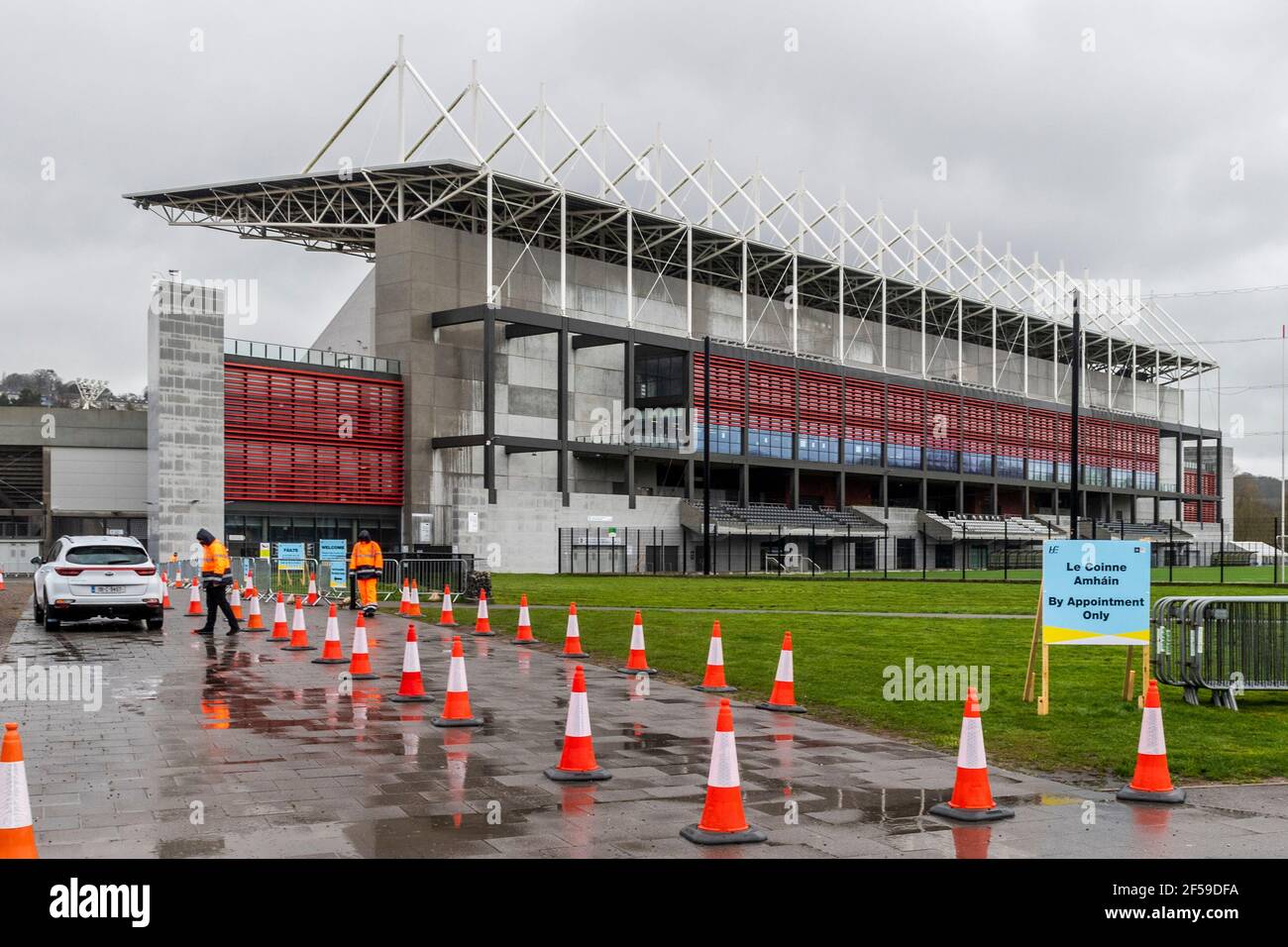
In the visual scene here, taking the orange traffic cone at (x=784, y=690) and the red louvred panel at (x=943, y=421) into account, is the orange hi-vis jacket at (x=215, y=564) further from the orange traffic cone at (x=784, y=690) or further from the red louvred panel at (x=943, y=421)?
the red louvred panel at (x=943, y=421)

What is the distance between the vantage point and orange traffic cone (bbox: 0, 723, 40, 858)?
5.92 metres

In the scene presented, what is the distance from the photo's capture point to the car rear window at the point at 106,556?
71.4 feet

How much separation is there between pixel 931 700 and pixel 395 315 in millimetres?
49395

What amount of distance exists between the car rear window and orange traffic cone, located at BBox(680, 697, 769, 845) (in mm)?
17054

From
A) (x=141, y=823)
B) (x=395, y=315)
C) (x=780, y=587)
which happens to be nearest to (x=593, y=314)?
(x=395, y=315)

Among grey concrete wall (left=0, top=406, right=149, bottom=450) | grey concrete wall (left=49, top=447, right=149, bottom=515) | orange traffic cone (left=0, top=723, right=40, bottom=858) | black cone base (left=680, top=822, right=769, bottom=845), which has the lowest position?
black cone base (left=680, top=822, right=769, bottom=845)

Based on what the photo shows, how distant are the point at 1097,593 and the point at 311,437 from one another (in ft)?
157

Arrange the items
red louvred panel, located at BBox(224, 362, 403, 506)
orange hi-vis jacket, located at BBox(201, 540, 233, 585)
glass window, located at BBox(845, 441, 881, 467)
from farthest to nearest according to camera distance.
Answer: glass window, located at BBox(845, 441, 881, 467), red louvred panel, located at BBox(224, 362, 403, 506), orange hi-vis jacket, located at BBox(201, 540, 233, 585)

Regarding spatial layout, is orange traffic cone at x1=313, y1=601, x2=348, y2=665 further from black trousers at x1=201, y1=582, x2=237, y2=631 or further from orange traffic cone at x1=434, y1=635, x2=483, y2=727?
orange traffic cone at x1=434, y1=635, x2=483, y2=727

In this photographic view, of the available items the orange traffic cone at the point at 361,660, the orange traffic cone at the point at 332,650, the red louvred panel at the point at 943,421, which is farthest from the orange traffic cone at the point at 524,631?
the red louvred panel at the point at 943,421

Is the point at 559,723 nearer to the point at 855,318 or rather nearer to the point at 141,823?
the point at 141,823

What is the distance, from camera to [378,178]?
192 ft
